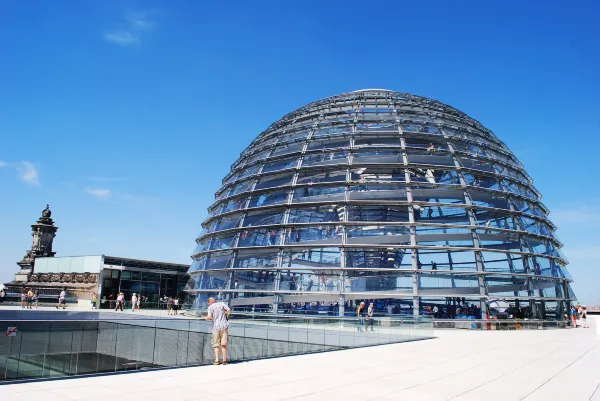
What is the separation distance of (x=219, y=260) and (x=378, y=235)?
32.4 feet

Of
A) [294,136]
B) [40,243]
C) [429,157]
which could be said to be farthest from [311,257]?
[40,243]

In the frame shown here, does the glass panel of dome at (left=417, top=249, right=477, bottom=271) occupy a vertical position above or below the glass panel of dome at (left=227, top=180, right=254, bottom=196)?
below

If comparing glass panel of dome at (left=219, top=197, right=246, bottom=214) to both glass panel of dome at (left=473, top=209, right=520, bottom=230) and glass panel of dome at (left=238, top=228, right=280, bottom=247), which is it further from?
glass panel of dome at (left=473, top=209, right=520, bottom=230)

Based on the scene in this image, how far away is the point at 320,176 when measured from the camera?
27.5m

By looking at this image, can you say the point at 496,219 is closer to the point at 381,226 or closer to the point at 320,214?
the point at 381,226

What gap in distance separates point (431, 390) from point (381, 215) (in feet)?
57.8

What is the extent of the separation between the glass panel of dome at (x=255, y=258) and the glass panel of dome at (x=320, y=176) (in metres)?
4.97

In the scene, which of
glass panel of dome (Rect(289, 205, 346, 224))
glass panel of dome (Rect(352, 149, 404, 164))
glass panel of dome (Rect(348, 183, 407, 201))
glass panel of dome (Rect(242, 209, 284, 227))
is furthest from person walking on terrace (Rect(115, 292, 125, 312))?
glass panel of dome (Rect(352, 149, 404, 164))

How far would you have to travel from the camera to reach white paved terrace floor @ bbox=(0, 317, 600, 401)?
7.26 meters

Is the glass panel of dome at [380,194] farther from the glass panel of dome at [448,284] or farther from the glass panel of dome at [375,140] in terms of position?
the glass panel of dome at [448,284]

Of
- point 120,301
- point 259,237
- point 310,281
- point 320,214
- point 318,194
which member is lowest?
point 120,301

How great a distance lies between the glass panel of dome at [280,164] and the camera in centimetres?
2862

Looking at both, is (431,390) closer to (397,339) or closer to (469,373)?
(469,373)

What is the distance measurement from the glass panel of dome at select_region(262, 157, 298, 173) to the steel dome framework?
0.15m
